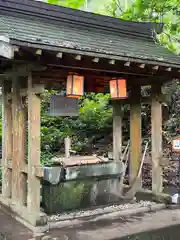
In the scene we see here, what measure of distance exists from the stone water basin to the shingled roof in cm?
223

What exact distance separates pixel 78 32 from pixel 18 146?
2.66 metres

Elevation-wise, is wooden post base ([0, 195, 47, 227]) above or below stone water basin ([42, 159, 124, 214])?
below

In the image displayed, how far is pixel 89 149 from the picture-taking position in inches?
419

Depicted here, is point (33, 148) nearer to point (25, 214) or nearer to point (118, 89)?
point (25, 214)

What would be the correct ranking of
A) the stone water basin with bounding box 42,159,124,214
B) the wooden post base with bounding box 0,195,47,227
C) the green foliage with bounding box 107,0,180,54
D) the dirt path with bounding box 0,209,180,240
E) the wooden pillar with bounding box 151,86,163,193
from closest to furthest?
the dirt path with bounding box 0,209,180,240 → the wooden post base with bounding box 0,195,47,227 → the stone water basin with bounding box 42,159,124,214 → the wooden pillar with bounding box 151,86,163,193 → the green foliage with bounding box 107,0,180,54

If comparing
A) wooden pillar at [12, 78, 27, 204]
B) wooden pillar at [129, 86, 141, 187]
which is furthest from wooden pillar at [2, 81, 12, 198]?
wooden pillar at [129, 86, 141, 187]

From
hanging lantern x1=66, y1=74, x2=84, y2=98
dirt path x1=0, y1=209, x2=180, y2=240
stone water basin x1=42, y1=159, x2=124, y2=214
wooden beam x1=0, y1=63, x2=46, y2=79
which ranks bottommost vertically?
dirt path x1=0, y1=209, x2=180, y2=240

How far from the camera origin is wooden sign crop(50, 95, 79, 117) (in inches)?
228

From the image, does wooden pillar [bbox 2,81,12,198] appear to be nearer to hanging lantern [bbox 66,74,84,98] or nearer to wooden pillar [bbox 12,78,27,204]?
wooden pillar [bbox 12,78,27,204]

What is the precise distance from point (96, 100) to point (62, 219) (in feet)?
25.2

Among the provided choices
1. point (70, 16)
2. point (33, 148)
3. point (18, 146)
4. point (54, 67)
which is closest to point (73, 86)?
point (54, 67)

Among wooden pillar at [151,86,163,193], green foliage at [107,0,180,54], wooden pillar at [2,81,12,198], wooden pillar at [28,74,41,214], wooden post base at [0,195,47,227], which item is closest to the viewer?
wooden post base at [0,195,47,227]

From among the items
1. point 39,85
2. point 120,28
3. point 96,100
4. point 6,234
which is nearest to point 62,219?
point 6,234

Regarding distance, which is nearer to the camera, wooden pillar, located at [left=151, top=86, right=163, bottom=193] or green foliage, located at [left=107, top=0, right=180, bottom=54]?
wooden pillar, located at [left=151, top=86, right=163, bottom=193]
